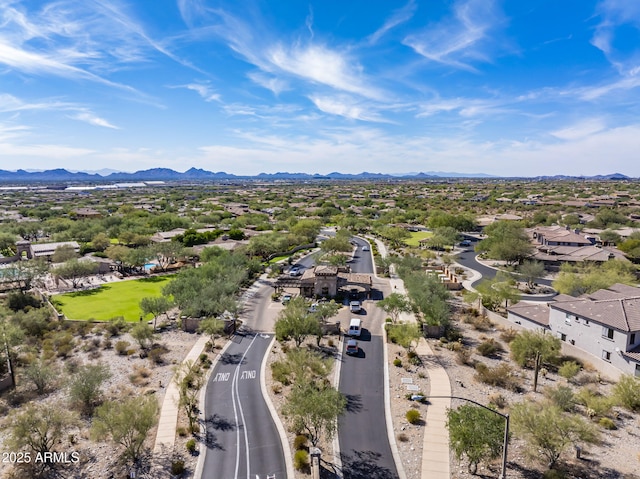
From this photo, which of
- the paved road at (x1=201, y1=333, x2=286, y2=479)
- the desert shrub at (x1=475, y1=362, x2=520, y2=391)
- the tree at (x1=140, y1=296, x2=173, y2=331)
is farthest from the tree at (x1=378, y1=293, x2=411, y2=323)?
the tree at (x1=140, y1=296, x2=173, y2=331)

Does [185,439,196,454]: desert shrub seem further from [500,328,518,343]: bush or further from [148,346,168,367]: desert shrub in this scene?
[500,328,518,343]: bush

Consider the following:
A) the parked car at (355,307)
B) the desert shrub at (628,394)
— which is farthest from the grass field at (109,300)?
the desert shrub at (628,394)

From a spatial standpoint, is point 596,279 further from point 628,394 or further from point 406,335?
point 406,335

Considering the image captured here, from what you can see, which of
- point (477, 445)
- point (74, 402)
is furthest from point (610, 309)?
point (74, 402)

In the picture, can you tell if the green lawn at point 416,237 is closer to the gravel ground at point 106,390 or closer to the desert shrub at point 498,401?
the desert shrub at point 498,401

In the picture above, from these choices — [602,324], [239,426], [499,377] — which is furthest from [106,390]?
[602,324]

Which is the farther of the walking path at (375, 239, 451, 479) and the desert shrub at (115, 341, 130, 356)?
the desert shrub at (115, 341, 130, 356)
